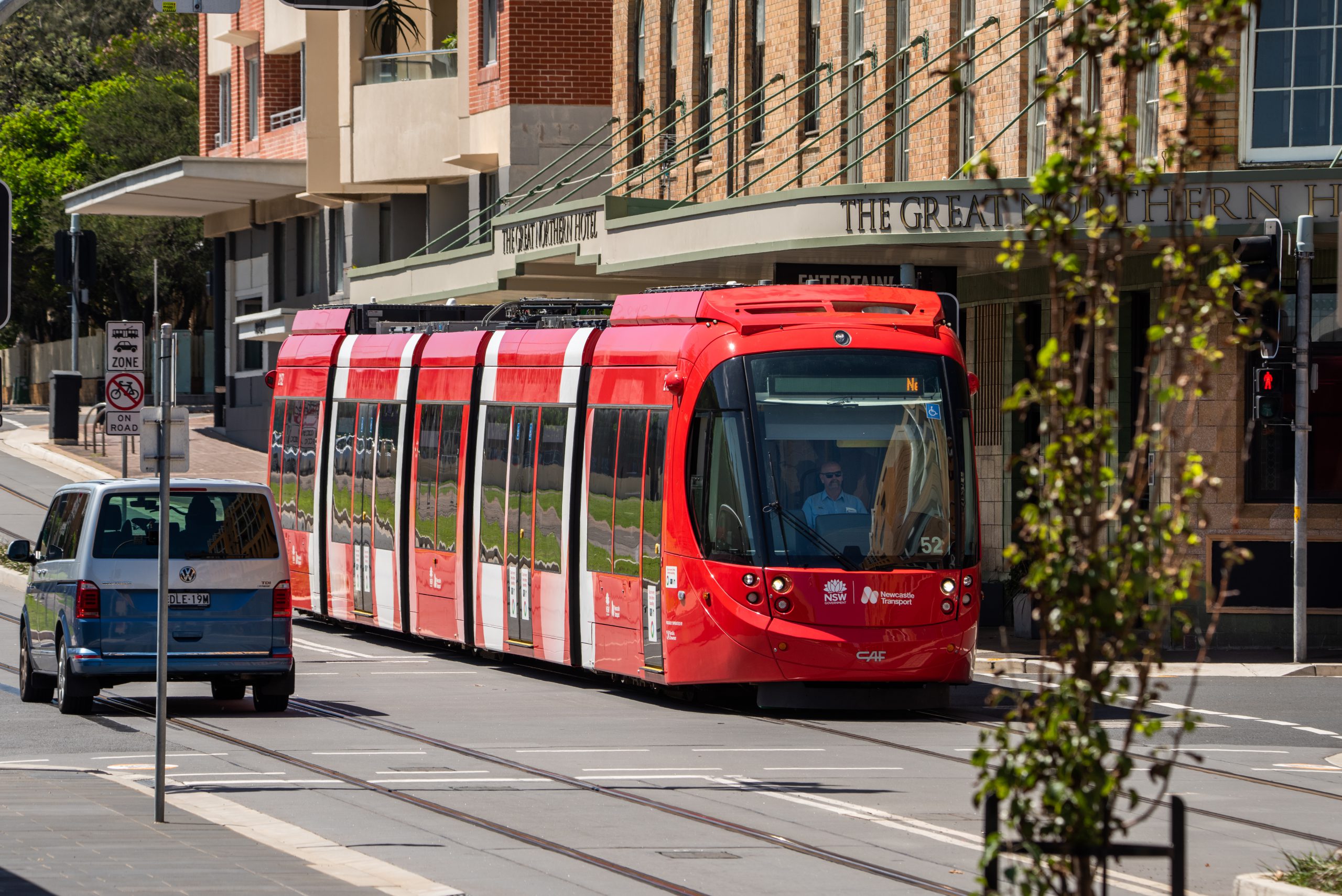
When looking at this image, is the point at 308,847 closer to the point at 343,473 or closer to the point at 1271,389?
the point at 1271,389

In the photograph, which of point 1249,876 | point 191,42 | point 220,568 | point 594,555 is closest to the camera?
point 1249,876

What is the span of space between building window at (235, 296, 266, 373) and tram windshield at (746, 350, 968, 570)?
38.4 meters

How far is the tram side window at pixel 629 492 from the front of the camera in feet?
63.2

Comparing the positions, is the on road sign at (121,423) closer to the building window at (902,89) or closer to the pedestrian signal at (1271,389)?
the building window at (902,89)

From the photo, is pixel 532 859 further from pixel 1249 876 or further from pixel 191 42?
pixel 191 42

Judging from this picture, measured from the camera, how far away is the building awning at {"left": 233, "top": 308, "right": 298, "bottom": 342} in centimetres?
4719

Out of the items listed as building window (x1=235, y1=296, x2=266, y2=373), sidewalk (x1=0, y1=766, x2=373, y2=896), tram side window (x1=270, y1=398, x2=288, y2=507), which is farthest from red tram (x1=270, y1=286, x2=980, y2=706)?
building window (x1=235, y1=296, x2=266, y2=373)

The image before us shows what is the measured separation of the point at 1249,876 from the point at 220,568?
9.53 m

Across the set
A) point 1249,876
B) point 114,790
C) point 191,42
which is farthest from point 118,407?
point 191,42

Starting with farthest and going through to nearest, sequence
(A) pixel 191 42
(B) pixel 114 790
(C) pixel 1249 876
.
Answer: (A) pixel 191 42 → (B) pixel 114 790 → (C) pixel 1249 876

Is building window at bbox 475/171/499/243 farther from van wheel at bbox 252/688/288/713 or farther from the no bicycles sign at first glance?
van wheel at bbox 252/688/288/713

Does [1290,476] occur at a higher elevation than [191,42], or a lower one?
lower

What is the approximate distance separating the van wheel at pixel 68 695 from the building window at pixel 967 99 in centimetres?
1413

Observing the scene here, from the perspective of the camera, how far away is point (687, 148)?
37.1 metres
